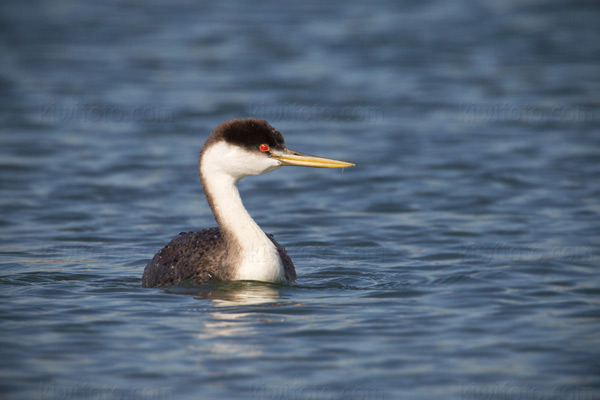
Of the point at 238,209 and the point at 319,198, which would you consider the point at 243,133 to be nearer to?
the point at 238,209

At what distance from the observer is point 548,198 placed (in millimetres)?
14906

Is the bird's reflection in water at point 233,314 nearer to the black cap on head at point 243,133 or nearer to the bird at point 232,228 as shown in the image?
the bird at point 232,228

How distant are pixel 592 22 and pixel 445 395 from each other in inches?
848

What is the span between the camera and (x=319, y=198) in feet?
51.1

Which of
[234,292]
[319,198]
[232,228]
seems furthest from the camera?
[319,198]

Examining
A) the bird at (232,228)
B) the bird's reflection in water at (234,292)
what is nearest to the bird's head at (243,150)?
the bird at (232,228)

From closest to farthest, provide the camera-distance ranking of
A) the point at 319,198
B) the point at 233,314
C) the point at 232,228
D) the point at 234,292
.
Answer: the point at 233,314 < the point at 234,292 < the point at 232,228 < the point at 319,198

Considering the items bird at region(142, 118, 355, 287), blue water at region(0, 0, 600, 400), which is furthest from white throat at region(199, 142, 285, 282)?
blue water at region(0, 0, 600, 400)

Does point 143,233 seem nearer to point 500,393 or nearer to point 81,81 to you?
point 500,393

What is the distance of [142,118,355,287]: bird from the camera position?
1014 cm

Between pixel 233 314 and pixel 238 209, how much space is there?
4.47 feet

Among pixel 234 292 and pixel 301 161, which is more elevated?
pixel 301 161

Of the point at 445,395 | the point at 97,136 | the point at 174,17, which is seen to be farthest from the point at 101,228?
the point at 174,17

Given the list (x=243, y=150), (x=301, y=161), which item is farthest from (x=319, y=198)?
(x=243, y=150)
